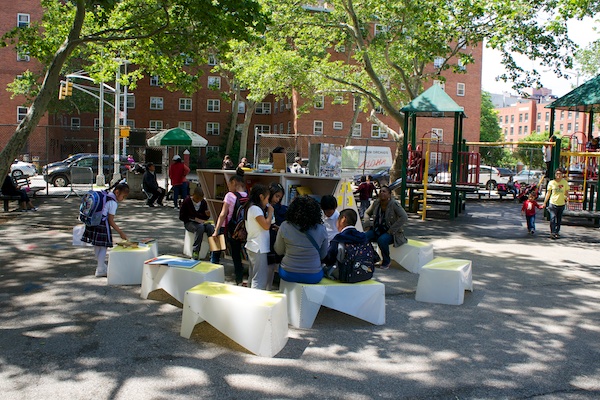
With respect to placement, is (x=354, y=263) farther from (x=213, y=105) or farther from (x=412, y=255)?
(x=213, y=105)

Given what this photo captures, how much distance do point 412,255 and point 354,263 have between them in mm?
3361

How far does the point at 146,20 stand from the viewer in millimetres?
15633

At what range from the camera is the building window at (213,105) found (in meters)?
65.7

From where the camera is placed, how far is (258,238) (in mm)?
7574

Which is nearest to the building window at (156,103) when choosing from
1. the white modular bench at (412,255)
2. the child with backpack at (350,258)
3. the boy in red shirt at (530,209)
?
the boy in red shirt at (530,209)

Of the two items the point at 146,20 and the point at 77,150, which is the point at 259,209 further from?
the point at 77,150

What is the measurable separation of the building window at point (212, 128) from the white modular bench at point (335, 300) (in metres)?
60.1

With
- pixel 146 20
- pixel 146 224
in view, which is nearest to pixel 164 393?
pixel 146 224

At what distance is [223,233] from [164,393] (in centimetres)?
416

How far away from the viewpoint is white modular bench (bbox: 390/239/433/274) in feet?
33.0

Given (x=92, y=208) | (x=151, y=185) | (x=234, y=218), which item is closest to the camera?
(x=234, y=218)

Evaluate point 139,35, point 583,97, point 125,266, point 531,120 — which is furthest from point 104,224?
point 531,120

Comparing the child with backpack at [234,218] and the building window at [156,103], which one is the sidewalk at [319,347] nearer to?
the child with backpack at [234,218]

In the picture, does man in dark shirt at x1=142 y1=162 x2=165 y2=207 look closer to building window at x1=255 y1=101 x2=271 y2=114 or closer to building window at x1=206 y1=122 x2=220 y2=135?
building window at x1=206 y1=122 x2=220 y2=135
